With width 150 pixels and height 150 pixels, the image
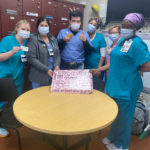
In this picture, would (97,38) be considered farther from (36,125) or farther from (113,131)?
(36,125)

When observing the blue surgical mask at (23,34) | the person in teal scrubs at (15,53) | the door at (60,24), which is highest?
the door at (60,24)

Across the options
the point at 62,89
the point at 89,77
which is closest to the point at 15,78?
the point at 62,89

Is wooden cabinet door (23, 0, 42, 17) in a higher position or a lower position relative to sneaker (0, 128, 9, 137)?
higher

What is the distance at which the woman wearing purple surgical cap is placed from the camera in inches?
54.4

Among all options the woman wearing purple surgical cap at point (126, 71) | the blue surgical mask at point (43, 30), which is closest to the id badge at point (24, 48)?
the blue surgical mask at point (43, 30)

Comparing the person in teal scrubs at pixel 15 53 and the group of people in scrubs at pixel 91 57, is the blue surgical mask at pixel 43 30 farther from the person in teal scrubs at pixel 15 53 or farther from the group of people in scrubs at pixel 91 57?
the person in teal scrubs at pixel 15 53

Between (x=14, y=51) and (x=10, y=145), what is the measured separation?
111 centimetres

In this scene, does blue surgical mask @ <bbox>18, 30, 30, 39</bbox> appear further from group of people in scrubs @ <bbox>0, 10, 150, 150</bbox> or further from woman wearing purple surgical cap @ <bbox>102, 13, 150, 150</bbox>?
woman wearing purple surgical cap @ <bbox>102, 13, 150, 150</bbox>

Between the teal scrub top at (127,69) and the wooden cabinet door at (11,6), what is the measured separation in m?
2.02

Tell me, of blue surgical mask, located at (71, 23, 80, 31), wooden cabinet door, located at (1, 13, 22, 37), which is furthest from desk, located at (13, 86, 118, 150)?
wooden cabinet door, located at (1, 13, 22, 37)

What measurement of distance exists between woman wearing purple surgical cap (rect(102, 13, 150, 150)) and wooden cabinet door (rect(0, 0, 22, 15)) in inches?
78.9

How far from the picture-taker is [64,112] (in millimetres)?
1241

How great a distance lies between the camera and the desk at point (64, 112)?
1045mm

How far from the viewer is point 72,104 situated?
138 cm
